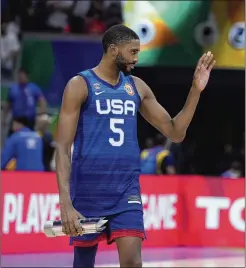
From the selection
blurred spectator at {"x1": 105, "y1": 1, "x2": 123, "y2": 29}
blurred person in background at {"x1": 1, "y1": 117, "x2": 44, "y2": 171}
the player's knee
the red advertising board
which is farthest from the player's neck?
blurred spectator at {"x1": 105, "y1": 1, "x2": 123, "y2": 29}

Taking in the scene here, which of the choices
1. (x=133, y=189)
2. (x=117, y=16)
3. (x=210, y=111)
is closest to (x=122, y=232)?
(x=133, y=189)

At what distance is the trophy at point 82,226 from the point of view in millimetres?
5651

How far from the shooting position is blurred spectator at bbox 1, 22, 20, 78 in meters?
15.0

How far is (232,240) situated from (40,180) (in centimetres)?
312

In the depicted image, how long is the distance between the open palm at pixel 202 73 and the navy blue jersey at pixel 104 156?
0.52m

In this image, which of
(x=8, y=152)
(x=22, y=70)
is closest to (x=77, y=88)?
(x=8, y=152)

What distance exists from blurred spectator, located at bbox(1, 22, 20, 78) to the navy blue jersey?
9127 millimetres

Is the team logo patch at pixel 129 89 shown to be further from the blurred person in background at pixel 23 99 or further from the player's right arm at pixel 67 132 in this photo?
the blurred person in background at pixel 23 99

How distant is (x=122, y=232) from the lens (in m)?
5.86

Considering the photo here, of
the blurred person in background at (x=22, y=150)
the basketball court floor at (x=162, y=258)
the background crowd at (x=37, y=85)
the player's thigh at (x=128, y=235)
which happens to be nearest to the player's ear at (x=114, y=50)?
the player's thigh at (x=128, y=235)

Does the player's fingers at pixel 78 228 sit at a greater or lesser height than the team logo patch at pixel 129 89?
lesser

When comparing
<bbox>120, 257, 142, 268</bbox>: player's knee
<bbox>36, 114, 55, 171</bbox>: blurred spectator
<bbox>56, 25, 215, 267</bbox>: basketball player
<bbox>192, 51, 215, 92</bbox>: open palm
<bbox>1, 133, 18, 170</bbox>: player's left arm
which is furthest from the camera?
<bbox>36, 114, 55, 171</bbox>: blurred spectator

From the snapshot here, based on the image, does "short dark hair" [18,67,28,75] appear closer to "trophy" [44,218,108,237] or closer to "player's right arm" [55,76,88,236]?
"player's right arm" [55,76,88,236]

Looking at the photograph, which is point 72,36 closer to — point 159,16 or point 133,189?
point 159,16
